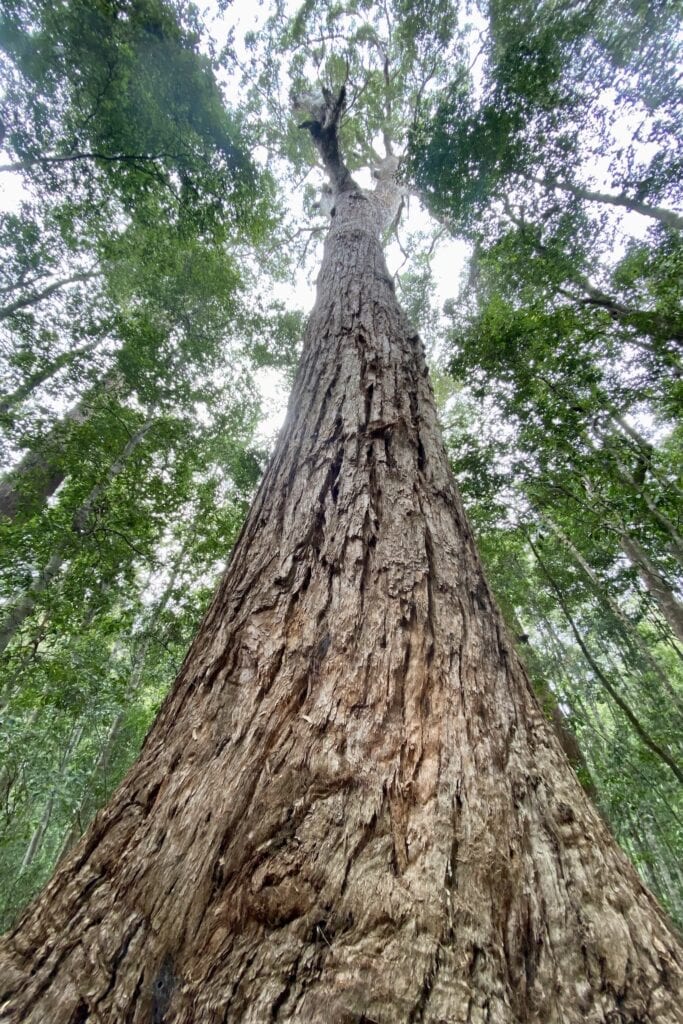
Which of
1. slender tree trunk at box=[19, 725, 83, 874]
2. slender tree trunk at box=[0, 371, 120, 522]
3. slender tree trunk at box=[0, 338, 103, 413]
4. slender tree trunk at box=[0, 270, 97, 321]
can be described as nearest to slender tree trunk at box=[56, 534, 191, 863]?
slender tree trunk at box=[19, 725, 83, 874]

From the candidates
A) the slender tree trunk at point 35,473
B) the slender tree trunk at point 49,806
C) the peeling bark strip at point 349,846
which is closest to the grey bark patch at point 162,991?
the peeling bark strip at point 349,846

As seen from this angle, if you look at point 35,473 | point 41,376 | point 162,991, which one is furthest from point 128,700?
point 162,991

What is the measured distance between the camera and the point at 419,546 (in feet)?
3.86

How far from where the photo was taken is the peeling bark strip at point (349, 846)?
1.85 feet

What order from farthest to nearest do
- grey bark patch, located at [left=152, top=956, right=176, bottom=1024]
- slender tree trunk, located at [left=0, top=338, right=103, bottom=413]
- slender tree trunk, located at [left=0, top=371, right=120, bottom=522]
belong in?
slender tree trunk, located at [left=0, top=338, right=103, bottom=413]
slender tree trunk, located at [left=0, top=371, right=120, bottom=522]
grey bark patch, located at [left=152, top=956, right=176, bottom=1024]

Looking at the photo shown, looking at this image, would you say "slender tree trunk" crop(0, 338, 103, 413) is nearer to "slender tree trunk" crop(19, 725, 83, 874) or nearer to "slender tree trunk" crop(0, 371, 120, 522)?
"slender tree trunk" crop(0, 371, 120, 522)

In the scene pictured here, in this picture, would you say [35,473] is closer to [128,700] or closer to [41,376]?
[41,376]

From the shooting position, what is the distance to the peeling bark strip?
565 mm

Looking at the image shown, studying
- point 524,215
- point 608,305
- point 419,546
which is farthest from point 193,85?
point 419,546

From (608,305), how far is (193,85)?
678 centimetres

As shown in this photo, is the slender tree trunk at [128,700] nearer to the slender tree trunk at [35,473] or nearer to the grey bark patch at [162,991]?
the slender tree trunk at [35,473]

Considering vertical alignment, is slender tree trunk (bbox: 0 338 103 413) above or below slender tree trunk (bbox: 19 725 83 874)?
above

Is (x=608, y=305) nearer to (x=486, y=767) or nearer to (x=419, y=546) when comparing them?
(x=419, y=546)

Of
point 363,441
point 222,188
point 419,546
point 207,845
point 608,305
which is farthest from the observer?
point 608,305
